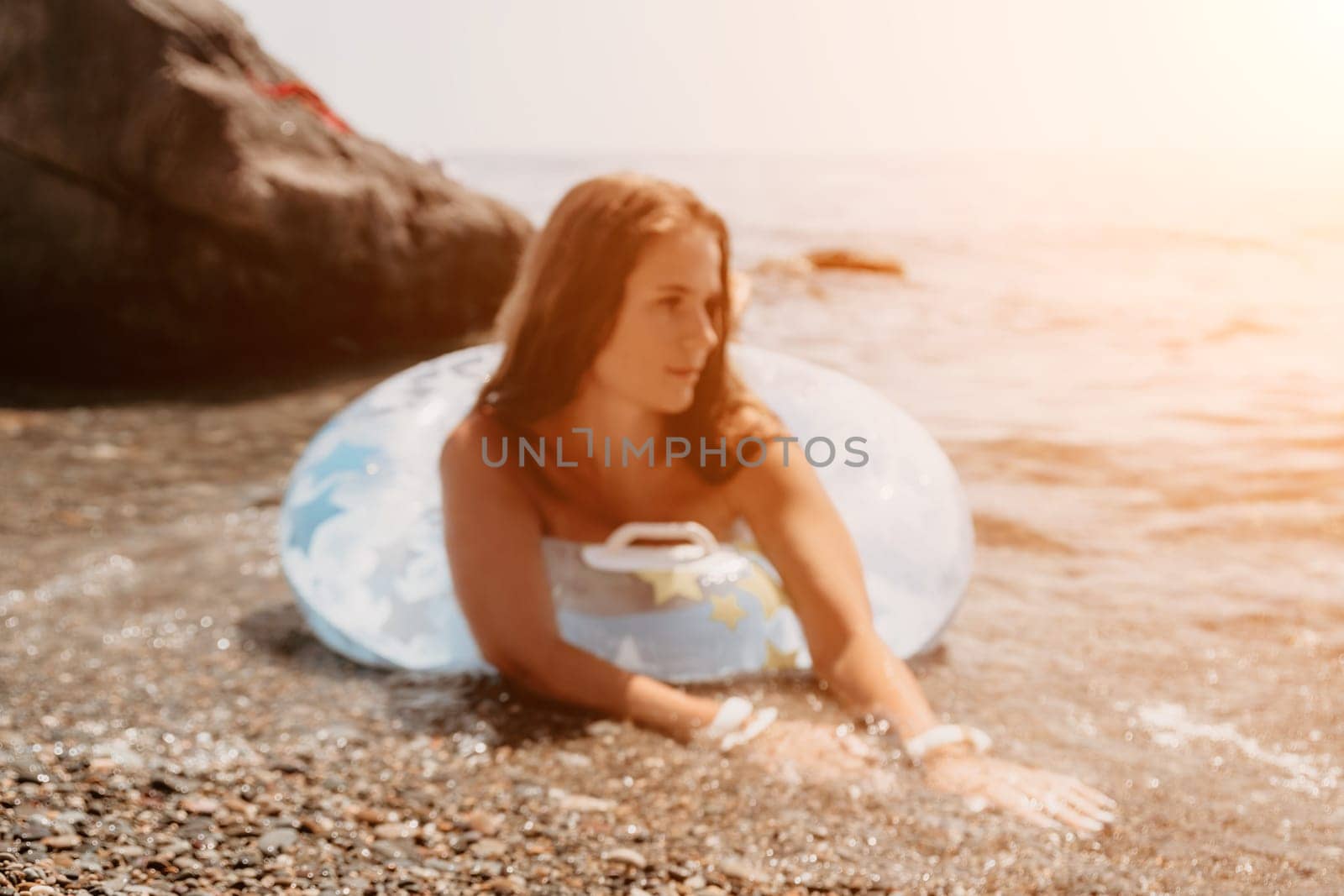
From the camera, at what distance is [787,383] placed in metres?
4.02

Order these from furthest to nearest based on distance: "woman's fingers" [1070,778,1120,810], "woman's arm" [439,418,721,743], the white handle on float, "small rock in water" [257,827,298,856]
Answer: the white handle on float → "woman's arm" [439,418,721,743] → "woman's fingers" [1070,778,1120,810] → "small rock in water" [257,827,298,856]

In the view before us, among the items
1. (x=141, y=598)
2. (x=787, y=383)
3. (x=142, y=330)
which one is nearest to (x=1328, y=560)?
(x=787, y=383)

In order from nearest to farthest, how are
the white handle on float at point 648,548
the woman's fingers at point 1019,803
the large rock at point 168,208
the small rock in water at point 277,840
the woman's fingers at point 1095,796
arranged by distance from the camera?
the small rock in water at point 277,840
the woman's fingers at point 1019,803
the woman's fingers at point 1095,796
the white handle on float at point 648,548
the large rock at point 168,208

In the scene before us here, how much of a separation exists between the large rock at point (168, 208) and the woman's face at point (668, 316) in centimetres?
521

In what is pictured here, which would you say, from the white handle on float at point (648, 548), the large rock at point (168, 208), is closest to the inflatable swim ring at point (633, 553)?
the white handle on float at point (648, 548)

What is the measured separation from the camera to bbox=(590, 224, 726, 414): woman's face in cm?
324

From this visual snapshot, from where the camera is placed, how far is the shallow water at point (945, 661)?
2.69m

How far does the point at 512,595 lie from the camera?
3.22 meters

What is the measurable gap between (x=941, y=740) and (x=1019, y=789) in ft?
0.71

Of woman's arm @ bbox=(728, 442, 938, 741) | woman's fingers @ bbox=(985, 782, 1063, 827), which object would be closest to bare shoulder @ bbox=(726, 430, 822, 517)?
woman's arm @ bbox=(728, 442, 938, 741)

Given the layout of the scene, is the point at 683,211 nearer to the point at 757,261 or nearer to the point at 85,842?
the point at 85,842

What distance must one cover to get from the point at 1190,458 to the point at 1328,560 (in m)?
1.92

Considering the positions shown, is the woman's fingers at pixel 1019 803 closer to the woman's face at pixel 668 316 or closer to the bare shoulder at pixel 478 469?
the woman's face at pixel 668 316

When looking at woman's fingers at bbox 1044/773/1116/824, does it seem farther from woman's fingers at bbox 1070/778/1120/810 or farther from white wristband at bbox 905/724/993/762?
white wristband at bbox 905/724/993/762
